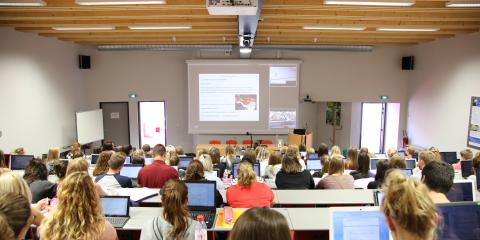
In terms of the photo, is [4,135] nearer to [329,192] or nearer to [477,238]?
[329,192]

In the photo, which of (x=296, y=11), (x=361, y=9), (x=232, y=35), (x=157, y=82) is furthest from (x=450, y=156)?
(x=157, y=82)

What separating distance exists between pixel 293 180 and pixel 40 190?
9.20ft

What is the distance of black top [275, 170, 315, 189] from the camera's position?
172 inches

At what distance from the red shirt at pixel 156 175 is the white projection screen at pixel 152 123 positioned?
8.16 metres

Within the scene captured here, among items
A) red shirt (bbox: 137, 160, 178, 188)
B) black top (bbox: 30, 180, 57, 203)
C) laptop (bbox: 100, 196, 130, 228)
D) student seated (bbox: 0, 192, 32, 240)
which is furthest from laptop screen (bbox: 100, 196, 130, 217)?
student seated (bbox: 0, 192, 32, 240)

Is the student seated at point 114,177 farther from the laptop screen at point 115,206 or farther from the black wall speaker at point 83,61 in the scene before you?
the black wall speaker at point 83,61

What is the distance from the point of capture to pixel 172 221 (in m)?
2.32

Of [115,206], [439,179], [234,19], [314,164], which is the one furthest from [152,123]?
[439,179]

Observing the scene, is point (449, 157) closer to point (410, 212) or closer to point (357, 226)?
point (357, 226)

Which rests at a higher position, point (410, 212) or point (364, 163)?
point (410, 212)

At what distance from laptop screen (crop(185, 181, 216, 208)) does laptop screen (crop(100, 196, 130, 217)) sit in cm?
57

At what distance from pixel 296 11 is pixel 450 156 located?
441cm

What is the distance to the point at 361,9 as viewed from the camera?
6.03 meters

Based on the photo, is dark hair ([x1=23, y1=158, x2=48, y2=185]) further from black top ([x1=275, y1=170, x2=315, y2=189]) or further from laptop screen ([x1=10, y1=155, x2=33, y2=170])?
laptop screen ([x1=10, y1=155, x2=33, y2=170])
